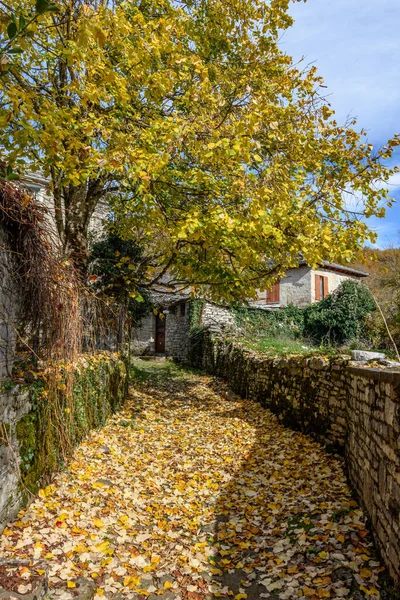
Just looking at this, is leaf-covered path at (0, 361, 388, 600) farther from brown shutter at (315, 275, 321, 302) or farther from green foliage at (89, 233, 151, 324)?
brown shutter at (315, 275, 321, 302)

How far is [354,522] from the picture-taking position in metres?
4.22

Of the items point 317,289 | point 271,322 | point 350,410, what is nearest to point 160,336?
point 271,322

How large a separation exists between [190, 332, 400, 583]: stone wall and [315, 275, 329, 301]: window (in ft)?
41.6

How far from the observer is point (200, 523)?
4941 mm

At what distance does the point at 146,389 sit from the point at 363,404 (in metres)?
8.66

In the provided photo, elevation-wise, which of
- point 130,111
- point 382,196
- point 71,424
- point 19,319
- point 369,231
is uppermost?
point 130,111

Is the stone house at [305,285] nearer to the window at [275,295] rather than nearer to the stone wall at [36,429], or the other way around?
the window at [275,295]

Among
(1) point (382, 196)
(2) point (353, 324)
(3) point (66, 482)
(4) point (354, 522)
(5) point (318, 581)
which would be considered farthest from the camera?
(2) point (353, 324)

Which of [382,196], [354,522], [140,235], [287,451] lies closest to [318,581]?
[354,522]

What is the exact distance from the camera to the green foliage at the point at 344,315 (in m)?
19.5

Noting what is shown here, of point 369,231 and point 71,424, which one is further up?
point 369,231

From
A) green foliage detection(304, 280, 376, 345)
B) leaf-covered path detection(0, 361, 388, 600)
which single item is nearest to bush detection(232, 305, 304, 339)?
green foliage detection(304, 280, 376, 345)

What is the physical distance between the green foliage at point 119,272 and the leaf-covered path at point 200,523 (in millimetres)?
2830

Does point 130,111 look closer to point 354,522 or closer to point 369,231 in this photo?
point 369,231
